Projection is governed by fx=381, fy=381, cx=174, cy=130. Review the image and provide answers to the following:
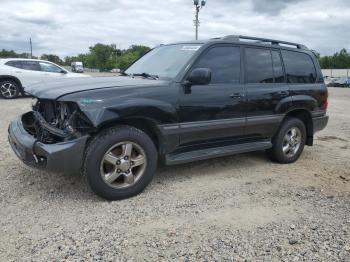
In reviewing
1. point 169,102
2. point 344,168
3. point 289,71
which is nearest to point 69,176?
point 169,102

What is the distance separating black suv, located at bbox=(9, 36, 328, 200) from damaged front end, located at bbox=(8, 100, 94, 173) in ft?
0.03

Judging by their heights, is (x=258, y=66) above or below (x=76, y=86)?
above

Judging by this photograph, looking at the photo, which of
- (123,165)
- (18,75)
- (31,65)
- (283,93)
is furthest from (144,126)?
(31,65)

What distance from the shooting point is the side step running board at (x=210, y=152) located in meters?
4.50

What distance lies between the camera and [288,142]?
5949mm

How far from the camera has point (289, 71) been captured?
5.84 meters

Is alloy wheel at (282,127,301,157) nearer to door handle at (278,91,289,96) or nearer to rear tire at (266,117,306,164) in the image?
rear tire at (266,117,306,164)

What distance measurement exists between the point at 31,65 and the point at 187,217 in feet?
39.6

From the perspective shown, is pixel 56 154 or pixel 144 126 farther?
pixel 144 126

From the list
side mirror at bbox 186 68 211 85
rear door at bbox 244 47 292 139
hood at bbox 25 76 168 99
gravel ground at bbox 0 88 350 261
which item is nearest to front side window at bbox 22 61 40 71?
gravel ground at bbox 0 88 350 261

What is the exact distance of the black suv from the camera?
3861 millimetres

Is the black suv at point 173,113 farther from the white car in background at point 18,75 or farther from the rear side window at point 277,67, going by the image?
the white car in background at point 18,75

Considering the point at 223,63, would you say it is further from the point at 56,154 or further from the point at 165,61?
the point at 56,154

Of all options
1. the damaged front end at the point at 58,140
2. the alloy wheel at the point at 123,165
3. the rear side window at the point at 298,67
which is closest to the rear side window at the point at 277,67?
the rear side window at the point at 298,67
